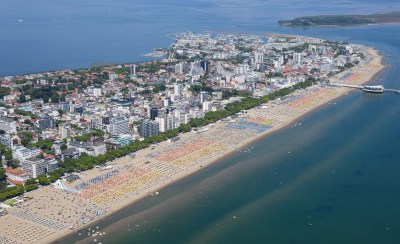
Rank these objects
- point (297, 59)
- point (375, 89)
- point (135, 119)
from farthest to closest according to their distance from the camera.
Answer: point (297, 59)
point (375, 89)
point (135, 119)

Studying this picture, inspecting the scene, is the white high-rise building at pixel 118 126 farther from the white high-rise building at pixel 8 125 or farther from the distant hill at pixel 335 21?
the distant hill at pixel 335 21

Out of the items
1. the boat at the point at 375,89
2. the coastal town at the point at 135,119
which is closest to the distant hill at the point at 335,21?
the coastal town at the point at 135,119

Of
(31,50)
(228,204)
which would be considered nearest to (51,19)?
(31,50)

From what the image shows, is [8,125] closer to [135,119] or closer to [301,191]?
[135,119]

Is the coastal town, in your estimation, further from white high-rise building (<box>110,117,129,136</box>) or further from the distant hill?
the distant hill

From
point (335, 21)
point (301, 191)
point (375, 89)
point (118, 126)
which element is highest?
point (335, 21)

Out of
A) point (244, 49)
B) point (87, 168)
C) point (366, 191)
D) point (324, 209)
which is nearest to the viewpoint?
point (324, 209)

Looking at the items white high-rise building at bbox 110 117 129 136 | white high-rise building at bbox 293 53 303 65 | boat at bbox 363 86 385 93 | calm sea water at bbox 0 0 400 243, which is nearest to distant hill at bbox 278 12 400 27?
white high-rise building at bbox 293 53 303 65

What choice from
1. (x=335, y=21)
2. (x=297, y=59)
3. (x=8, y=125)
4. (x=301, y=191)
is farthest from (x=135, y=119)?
(x=335, y=21)

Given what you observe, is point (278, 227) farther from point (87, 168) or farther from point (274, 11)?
point (274, 11)
